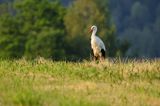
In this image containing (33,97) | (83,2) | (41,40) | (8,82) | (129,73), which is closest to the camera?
(33,97)

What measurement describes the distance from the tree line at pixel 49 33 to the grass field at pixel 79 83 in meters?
48.0

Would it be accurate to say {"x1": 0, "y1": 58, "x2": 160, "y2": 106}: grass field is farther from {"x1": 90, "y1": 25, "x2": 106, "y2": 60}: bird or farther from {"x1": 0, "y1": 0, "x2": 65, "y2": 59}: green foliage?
{"x1": 0, "y1": 0, "x2": 65, "y2": 59}: green foliage

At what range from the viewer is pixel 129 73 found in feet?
65.9

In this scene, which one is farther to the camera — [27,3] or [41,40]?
[27,3]

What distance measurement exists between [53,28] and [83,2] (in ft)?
45.3

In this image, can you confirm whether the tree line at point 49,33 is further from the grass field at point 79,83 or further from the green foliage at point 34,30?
the grass field at point 79,83

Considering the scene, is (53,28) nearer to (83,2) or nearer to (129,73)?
(83,2)

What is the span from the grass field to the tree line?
4800 cm

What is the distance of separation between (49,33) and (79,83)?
56.1 metres

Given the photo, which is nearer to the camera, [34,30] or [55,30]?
[55,30]

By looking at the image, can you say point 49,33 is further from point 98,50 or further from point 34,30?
point 98,50

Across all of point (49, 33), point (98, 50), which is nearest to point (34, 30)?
point (49, 33)

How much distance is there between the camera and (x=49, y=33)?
74.3 m

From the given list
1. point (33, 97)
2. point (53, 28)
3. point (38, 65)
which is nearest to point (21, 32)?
point (53, 28)
